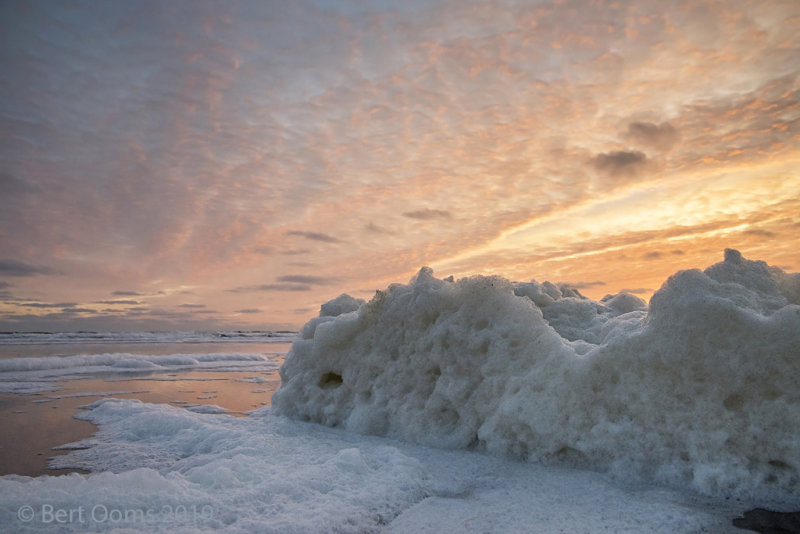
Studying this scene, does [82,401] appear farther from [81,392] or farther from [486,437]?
[486,437]

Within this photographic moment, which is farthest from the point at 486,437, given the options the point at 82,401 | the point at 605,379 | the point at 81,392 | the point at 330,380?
the point at 81,392

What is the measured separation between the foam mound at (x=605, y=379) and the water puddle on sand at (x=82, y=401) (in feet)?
10.0

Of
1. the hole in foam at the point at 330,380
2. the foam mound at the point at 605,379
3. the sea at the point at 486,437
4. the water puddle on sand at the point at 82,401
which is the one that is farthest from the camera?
the hole in foam at the point at 330,380

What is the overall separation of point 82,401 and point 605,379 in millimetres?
8794

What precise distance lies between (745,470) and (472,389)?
7.28 ft

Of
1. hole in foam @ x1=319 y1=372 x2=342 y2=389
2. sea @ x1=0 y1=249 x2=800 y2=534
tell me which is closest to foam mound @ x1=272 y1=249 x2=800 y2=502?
sea @ x1=0 y1=249 x2=800 y2=534

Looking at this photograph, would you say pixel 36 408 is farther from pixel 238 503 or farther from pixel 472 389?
pixel 472 389

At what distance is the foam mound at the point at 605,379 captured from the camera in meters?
3.19

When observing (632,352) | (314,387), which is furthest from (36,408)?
(632,352)

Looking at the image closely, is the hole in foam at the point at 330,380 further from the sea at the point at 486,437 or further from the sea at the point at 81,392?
the sea at the point at 81,392

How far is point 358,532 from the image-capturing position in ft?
8.93

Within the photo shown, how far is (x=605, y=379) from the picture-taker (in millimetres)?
3723

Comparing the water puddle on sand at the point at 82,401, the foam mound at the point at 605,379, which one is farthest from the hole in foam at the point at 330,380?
the water puddle on sand at the point at 82,401

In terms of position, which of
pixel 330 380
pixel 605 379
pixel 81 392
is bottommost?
pixel 81 392
